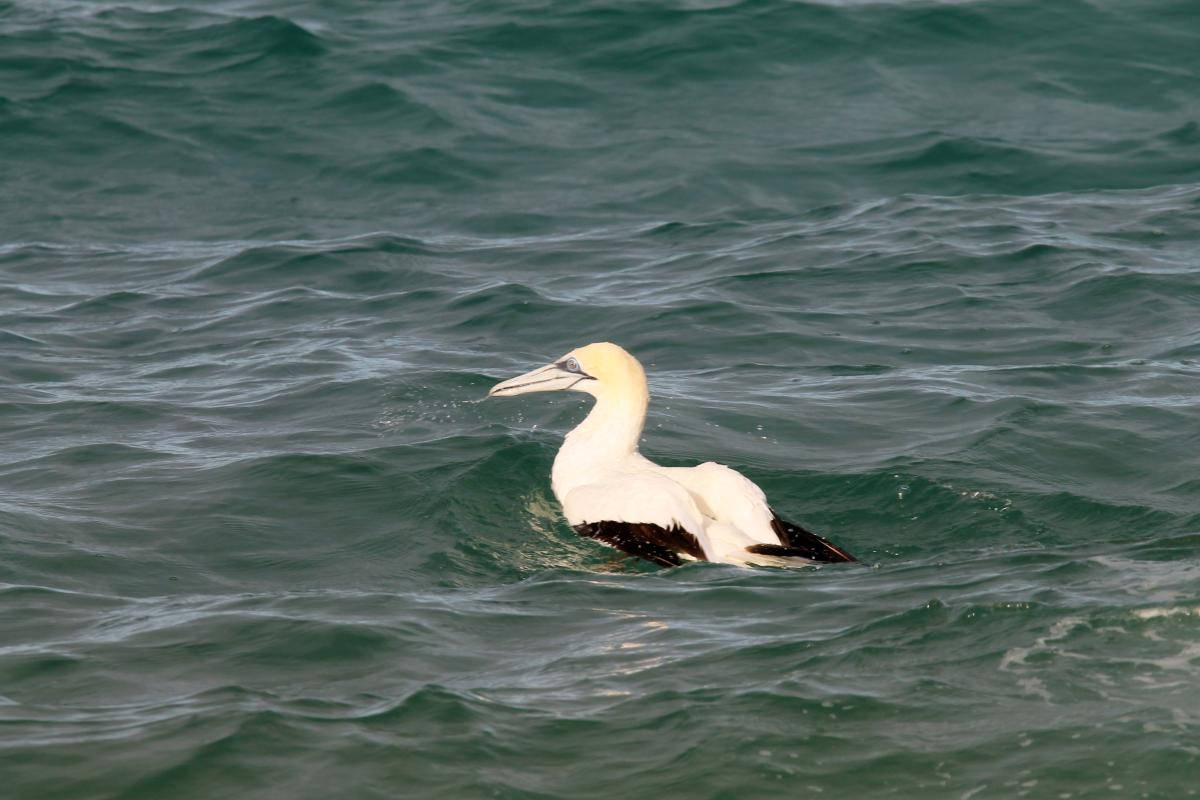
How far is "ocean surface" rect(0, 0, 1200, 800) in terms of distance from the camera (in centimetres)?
465

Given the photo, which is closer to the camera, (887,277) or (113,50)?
(887,277)

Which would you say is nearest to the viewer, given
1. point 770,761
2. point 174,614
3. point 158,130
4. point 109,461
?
point 770,761

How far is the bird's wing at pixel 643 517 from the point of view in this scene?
21.5 feet

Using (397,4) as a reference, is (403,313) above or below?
below

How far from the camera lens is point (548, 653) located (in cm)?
536

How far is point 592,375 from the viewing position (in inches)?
312

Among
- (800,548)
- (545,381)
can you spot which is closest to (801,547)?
(800,548)

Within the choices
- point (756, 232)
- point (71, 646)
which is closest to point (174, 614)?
point (71, 646)

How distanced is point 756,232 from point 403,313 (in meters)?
3.10

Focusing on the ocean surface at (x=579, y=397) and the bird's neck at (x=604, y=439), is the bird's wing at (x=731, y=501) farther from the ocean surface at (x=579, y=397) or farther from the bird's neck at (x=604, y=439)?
the bird's neck at (x=604, y=439)

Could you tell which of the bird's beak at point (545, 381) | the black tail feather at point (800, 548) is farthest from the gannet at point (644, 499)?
the bird's beak at point (545, 381)

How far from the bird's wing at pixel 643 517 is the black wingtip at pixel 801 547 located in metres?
0.27

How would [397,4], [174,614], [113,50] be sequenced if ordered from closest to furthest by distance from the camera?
1. [174,614]
2. [113,50]
3. [397,4]

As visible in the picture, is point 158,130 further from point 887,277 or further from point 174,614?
point 174,614
